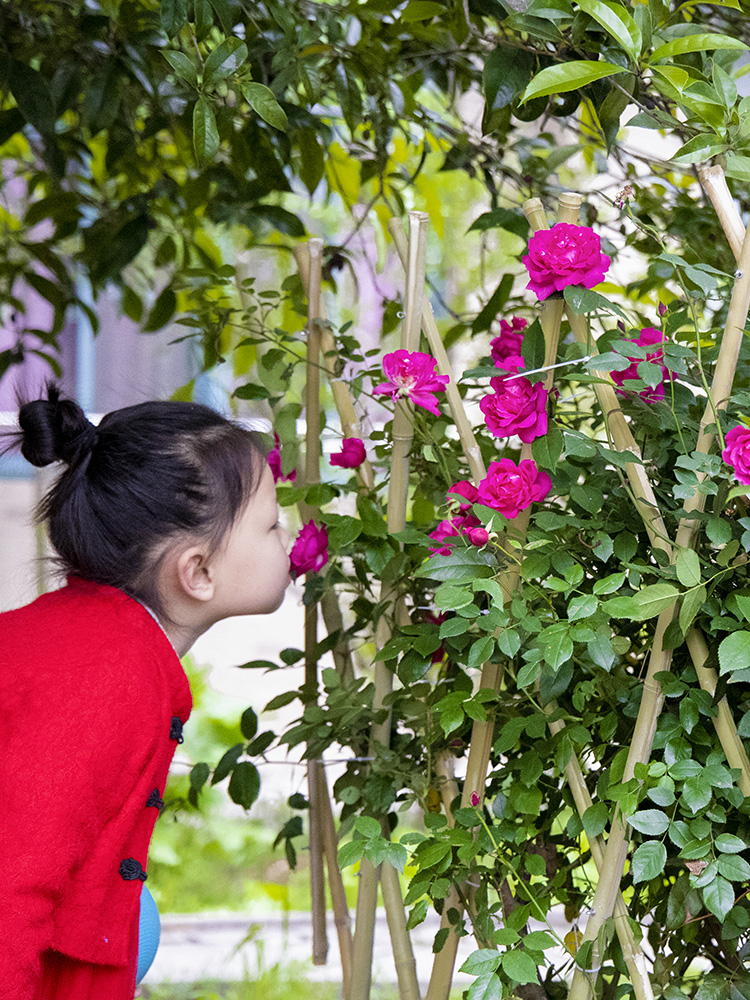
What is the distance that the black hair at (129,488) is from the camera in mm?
991

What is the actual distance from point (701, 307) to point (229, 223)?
0.77 m

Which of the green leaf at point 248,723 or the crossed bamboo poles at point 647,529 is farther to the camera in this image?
the green leaf at point 248,723

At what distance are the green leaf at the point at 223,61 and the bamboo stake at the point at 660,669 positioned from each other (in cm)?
45

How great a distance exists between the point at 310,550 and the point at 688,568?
1.69ft

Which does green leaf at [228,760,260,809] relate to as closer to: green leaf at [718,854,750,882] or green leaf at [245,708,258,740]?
green leaf at [245,708,258,740]

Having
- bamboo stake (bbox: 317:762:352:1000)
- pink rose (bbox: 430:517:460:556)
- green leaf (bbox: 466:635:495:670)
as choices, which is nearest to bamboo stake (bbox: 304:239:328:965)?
bamboo stake (bbox: 317:762:352:1000)

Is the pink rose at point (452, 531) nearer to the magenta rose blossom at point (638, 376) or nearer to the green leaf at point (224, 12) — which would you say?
the magenta rose blossom at point (638, 376)

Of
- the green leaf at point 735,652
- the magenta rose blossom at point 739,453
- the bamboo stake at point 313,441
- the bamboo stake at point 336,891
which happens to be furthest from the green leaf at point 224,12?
the bamboo stake at point 336,891

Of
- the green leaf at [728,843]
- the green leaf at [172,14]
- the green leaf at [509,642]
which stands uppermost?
the green leaf at [172,14]

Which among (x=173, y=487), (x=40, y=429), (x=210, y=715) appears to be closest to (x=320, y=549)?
(x=173, y=487)

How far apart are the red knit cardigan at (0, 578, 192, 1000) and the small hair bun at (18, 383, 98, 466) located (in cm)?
15

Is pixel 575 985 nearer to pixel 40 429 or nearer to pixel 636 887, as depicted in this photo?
pixel 636 887

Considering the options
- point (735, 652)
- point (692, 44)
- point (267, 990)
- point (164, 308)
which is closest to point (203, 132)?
point (692, 44)

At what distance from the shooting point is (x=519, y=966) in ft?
2.49
